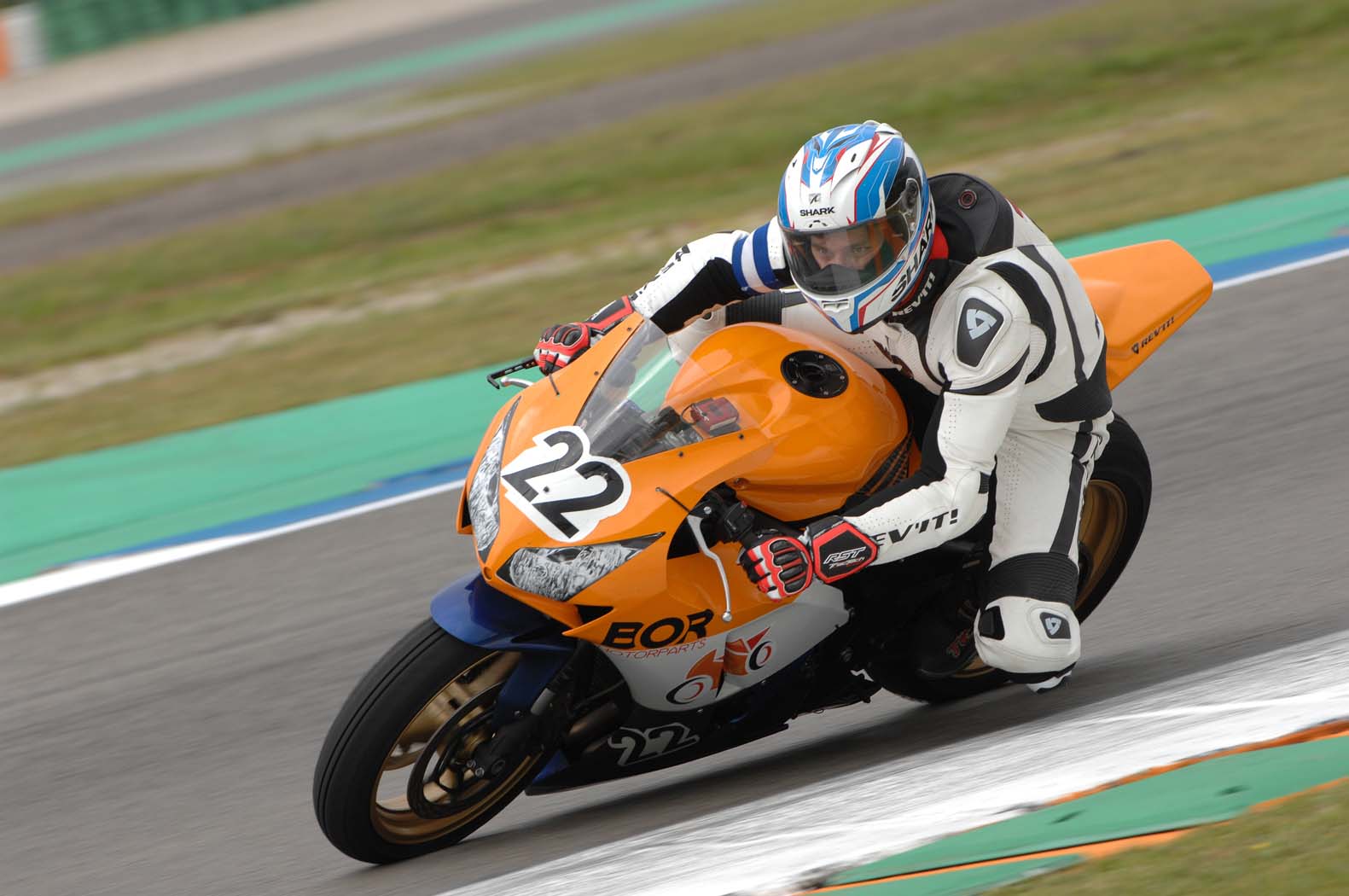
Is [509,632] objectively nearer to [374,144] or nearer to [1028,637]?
[1028,637]

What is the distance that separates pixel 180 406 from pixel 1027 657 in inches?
254

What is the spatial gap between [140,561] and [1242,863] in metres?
5.08

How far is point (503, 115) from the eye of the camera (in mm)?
16516

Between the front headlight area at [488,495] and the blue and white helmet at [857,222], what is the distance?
2.84 ft

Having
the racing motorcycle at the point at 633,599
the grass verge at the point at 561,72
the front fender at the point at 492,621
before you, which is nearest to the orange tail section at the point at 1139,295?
the racing motorcycle at the point at 633,599

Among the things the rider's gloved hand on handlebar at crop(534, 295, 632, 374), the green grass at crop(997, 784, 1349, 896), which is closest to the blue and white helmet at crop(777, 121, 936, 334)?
the rider's gloved hand on handlebar at crop(534, 295, 632, 374)

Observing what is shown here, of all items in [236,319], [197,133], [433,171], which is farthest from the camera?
[197,133]

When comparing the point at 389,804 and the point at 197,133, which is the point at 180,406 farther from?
the point at 197,133

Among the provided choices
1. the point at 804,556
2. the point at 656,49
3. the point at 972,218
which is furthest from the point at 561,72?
the point at 804,556

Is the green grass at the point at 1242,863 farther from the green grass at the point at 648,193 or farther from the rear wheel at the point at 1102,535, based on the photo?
the green grass at the point at 648,193

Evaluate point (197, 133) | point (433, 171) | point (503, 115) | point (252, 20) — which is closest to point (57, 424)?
point (433, 171)

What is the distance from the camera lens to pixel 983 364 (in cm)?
406

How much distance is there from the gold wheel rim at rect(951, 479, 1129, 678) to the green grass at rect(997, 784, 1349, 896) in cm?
164

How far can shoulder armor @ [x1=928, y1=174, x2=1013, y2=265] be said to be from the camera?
4.23m
